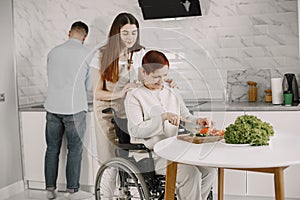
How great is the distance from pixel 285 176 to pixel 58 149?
187 centimetres

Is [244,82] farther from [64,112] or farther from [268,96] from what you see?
[64,112]

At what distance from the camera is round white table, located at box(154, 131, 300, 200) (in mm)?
2102

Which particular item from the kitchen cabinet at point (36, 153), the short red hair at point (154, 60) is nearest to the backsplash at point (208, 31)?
the kitchen cabinet at point (36, 153)

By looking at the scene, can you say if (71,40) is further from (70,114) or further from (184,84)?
(184,84)

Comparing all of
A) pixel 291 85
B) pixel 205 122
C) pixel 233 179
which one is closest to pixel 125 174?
pixel 205 122

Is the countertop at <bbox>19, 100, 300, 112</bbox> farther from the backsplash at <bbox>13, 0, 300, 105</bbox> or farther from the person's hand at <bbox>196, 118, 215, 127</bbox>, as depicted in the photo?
the backsplash at <bbox>13, 0, 300, 105</bbox>

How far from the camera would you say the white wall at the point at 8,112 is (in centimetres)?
411

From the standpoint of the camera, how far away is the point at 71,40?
3980 millimetres

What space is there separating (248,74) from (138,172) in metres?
1.89

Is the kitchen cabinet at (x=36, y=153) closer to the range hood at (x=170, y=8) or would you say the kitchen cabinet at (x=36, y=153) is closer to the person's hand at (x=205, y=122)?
the range hood at (x=170, y=8)

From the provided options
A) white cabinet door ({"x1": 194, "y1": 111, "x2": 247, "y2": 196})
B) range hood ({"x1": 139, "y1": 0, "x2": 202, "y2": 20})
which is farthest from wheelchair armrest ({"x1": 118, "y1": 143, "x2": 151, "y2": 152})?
range hood ({"x1": 139, "y1": 0, "x2": 202, "y2": 20})

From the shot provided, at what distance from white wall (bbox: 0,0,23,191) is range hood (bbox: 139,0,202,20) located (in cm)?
123

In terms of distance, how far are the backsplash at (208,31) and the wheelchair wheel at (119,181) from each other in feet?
3.21

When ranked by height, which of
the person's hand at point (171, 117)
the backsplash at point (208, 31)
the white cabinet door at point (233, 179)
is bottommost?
the white cabinet door at point (233, 179)
